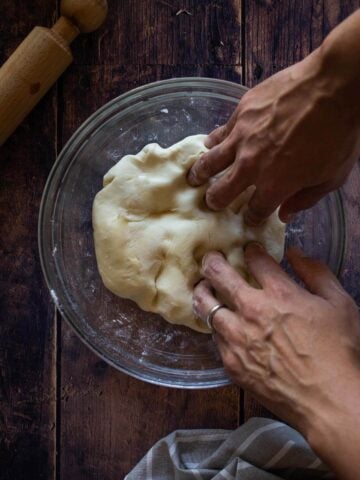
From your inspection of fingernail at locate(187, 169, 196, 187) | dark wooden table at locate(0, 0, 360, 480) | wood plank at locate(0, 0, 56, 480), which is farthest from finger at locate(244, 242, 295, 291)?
wood plank at locate(0, 0, 56, 480)

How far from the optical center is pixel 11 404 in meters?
1.18

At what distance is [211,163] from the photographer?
0.95 m

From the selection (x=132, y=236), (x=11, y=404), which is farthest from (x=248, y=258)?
(x=11, y=404)

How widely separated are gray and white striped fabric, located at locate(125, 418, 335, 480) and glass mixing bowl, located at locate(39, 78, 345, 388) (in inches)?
4.6

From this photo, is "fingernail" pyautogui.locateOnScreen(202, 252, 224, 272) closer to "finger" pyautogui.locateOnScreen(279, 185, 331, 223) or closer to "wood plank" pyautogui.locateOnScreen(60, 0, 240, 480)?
"finger" pyautogui.locateOnScreen(279, 185, 331, 223)

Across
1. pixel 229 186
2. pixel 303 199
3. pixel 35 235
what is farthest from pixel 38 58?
pixel 303 199

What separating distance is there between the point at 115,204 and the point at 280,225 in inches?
11.9

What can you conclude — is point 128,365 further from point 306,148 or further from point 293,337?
point 306,148

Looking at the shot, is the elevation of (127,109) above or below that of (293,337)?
above

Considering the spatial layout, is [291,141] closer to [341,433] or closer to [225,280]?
[225,280]

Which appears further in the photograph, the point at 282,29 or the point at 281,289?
the point at 282,29

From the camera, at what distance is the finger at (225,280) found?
3.08 feet

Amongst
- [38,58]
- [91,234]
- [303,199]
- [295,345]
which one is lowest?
[295,345]

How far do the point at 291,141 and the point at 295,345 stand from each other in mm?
302
